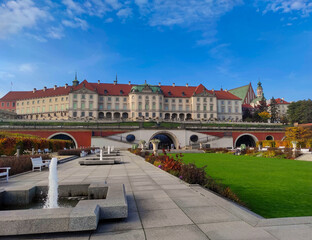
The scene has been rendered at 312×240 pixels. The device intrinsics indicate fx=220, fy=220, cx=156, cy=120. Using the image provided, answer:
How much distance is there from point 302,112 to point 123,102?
6326cm

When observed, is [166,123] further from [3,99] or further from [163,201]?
[3,99]

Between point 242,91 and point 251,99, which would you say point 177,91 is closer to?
point 242,91

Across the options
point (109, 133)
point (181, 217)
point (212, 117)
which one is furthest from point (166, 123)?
point (181, 217)

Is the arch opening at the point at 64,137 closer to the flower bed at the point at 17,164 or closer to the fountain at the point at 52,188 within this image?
the flower bed at the point at 17,164

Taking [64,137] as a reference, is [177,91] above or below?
above

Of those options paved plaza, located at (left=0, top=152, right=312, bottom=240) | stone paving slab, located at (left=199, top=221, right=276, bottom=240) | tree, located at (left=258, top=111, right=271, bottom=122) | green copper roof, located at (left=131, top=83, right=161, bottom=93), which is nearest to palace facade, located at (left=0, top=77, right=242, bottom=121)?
green copper roof, located at (left=131, top=83, right=161, bottom=93)

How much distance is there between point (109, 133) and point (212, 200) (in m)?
45.8

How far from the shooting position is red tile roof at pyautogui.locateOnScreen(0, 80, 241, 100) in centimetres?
7812

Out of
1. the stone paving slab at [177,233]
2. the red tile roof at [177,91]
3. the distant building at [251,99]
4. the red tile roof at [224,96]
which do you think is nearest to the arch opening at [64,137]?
the red tile roof at [177,91]

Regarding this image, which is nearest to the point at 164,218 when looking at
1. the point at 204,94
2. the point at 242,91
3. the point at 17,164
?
the point at 17,164

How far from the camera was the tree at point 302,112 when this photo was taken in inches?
2958

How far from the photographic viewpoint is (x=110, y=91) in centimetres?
7881

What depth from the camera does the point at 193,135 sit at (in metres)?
52.4

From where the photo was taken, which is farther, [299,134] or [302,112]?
[302,112]
